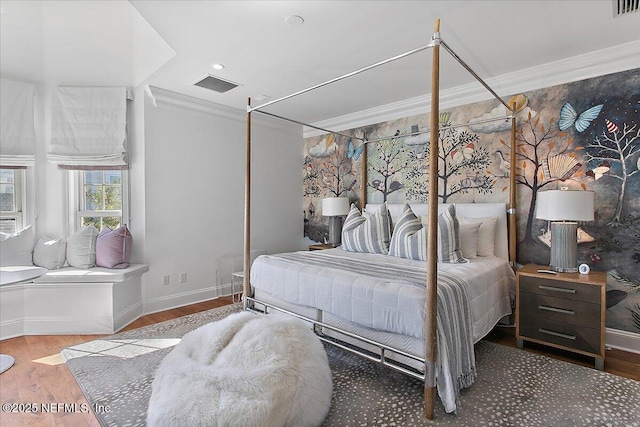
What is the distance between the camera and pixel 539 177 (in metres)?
3.09

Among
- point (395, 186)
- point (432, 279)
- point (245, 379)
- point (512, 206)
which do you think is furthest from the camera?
point (395, 186)

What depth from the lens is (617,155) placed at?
2.71 meters

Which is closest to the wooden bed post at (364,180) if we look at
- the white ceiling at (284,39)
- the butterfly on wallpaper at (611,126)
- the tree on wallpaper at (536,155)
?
the white ceiling at (284,39)

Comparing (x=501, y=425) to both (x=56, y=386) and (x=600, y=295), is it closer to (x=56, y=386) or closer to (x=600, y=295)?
(x=600, y=295)

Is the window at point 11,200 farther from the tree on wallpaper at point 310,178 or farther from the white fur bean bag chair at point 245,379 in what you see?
the tree on wallpaper at point 310,178

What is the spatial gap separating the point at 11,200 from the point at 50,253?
742mm

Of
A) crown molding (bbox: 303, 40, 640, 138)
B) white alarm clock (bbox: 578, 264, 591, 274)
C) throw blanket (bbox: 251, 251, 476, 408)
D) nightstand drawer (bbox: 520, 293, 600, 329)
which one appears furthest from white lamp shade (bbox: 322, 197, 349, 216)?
white alarm clock (bbox: 578, 264, 591, 274)

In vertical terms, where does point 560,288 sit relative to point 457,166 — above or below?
below

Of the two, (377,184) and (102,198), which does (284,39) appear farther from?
(102,198)

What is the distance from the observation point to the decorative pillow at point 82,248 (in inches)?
132

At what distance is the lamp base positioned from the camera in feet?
8.58

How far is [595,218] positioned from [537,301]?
3.17 ft

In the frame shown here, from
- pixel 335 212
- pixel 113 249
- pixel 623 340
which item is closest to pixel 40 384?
pixel 113 249

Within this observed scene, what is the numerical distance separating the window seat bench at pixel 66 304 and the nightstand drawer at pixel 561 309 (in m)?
3.71
